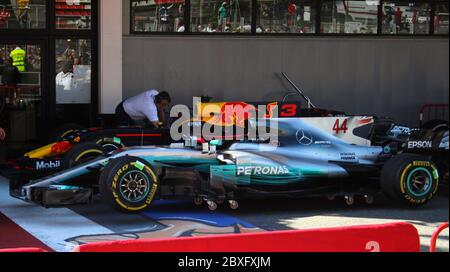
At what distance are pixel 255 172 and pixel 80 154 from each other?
7.33 feet

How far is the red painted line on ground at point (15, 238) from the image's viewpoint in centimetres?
693

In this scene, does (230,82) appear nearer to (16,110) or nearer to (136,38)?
(136,38)

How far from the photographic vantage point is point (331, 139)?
8.70 metres

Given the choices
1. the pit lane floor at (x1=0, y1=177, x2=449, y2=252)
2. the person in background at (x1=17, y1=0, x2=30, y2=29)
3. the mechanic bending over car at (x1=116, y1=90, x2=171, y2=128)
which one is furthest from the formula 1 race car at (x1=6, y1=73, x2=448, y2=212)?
the person in background at (x1=17, y1=0, x2=30, y2=29)

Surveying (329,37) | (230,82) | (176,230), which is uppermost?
(329,37)

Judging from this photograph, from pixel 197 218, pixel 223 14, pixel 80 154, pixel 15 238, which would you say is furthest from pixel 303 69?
pixel 15 238

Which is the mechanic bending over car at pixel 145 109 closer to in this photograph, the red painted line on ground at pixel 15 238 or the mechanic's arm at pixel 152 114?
the mechanic's arm at pixel 152 114

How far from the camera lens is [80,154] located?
885 centimetres

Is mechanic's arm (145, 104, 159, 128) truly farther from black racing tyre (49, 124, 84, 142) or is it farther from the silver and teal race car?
the silver and teal race car

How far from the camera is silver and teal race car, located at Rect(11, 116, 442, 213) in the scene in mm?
7840

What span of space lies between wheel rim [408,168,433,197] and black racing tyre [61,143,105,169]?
12.7ft
